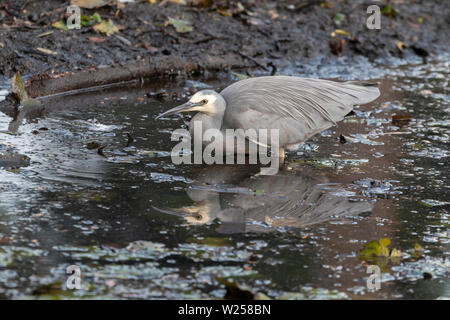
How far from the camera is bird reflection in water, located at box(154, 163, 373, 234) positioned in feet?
17.1

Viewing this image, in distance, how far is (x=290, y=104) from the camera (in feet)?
21.9

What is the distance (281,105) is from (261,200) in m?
1.30

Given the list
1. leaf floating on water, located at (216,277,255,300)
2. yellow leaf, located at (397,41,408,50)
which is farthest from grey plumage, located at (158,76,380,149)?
yellow leaf, located at (397,41,408,50)

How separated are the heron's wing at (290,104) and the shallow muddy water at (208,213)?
0.35 metres

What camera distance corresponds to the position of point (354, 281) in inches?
173

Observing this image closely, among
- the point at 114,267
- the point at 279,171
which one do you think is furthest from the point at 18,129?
the point at 114,267

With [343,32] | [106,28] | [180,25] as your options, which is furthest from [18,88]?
[343,32]

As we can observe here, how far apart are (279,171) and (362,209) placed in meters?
1.09

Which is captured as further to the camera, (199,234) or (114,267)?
(199,234)

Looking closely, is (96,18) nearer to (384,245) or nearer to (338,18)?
(338,18)

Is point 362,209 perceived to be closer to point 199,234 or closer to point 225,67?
point 199,234

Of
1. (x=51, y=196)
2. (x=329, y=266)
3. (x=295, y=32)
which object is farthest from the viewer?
(x=295, y=32)
